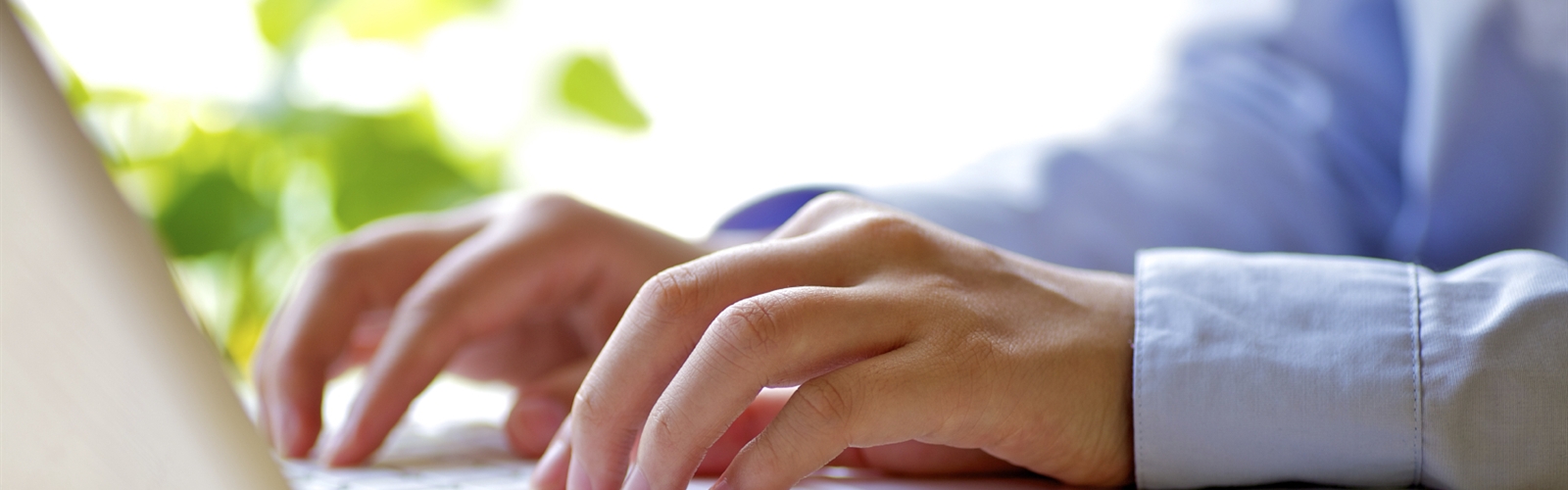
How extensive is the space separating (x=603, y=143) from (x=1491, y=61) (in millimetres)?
1356

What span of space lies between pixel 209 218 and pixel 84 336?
1416 mm

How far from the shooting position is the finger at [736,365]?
297mm

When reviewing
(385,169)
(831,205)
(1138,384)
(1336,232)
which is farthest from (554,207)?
(385,169)

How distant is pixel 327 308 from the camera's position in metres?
0.55

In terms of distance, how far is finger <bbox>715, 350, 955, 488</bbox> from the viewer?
29cm

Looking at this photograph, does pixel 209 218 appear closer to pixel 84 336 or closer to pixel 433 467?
pixel 433 467

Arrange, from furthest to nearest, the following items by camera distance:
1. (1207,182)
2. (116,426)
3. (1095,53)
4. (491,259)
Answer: (1095,53) → (1207,182) → (491,259) → (116,426)

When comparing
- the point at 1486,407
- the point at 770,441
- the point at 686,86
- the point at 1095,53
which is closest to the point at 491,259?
the point at 770,441

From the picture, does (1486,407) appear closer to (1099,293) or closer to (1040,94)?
(1099,293)

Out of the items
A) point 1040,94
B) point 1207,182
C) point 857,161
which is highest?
point 1207,182

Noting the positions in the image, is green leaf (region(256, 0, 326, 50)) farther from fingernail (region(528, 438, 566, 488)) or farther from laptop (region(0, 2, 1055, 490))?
laptop (region(0, 2, 1055, 490))

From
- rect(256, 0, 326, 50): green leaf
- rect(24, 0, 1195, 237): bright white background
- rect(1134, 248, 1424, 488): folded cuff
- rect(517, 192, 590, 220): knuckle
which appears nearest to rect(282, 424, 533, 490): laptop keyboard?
rect(517, 192, 590, 220): knuckle

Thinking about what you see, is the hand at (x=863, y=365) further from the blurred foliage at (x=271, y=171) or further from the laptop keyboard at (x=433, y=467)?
the blurred foliage at (x=271, y=171)

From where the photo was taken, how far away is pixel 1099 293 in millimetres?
372
